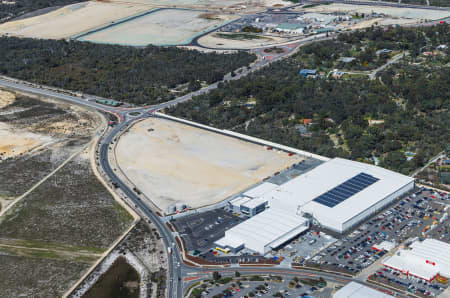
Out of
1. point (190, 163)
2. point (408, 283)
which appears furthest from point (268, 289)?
point (190, 163)

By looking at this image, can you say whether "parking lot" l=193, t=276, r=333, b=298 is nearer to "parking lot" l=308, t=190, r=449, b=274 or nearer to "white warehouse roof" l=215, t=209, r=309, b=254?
"parking lot" l=308, t=190, r=449, b=274

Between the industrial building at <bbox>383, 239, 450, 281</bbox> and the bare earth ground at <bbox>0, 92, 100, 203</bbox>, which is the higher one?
the bare earth ground at <bbox>0, 92, 100, 203</bbox>

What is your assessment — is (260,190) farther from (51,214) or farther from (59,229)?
(51,214)

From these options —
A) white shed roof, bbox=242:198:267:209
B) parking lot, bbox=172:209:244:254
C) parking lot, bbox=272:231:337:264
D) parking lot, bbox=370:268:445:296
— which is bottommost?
parking lot, bbox=370:268:445:296

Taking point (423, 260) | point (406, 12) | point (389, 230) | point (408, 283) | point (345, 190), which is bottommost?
point (408, 283)

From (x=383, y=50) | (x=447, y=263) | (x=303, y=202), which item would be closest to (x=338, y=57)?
(x=383, y=50)

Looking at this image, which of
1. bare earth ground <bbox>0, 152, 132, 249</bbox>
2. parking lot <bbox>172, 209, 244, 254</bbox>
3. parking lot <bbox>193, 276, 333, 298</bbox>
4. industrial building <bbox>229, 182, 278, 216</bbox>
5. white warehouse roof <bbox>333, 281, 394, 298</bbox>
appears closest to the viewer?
white warehouse roof <bbox>333, 281, 394, 298</bbox>

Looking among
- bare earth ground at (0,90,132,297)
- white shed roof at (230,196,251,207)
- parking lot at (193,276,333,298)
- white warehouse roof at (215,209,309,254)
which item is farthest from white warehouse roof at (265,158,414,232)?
bare earth ground at (0,90,132,297)

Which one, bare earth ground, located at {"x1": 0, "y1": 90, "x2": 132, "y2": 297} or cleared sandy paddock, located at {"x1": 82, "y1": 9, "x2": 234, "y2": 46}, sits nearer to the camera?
bare earth ground, located at {"x1": 0, "y1": 90, "x2": 132, "y2": 297}
